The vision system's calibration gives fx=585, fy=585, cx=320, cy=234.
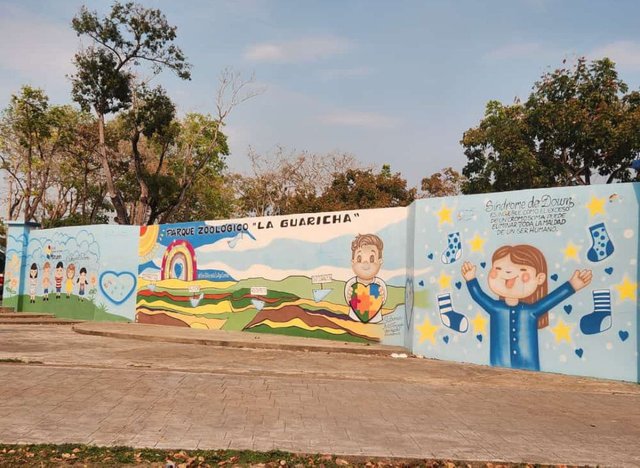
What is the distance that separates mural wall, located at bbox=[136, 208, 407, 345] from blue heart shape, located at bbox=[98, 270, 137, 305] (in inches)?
17.7

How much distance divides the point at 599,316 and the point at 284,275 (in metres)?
7.68

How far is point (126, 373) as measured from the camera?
28.7 feet

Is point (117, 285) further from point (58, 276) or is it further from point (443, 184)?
point (443, 184)

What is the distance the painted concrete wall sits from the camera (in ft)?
32.9

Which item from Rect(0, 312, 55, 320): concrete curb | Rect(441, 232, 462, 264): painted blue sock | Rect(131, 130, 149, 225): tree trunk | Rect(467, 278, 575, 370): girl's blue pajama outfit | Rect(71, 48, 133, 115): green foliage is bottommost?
Rect(0, 312, 55, 320): concrete curb

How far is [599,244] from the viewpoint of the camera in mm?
10078

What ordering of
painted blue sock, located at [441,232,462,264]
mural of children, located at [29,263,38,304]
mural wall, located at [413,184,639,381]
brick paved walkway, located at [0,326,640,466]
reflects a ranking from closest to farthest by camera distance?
1. brick paved walkway, located at [0,326,640,466]
2. mural wall, located at [413,184,639,381]
3. painted blue sock, located at [441,232,462,264]
4. mural of children, located at [29,263,38,304]

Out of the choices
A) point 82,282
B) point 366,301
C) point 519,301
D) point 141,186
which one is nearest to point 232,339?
point 366,301

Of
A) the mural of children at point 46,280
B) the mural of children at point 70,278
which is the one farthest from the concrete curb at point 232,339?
the mural of children at point 46,280

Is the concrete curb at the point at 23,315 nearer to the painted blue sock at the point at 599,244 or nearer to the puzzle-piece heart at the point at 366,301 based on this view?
the puzzle-piece heart at the point at 366,301

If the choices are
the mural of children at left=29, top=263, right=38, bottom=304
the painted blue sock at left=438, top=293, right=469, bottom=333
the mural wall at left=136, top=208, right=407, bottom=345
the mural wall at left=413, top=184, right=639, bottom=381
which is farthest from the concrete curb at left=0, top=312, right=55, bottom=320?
the painted blue sock at left=438, top=293, right=469, bottom=333

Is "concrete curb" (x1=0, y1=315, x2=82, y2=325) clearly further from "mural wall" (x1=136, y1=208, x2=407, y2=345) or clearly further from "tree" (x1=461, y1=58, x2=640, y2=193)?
"tree" (x1=461, y1=58, x2=640, y2=193)

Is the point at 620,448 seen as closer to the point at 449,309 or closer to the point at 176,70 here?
the point at 449,309

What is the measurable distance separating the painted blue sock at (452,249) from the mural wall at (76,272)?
1059 centimetres
